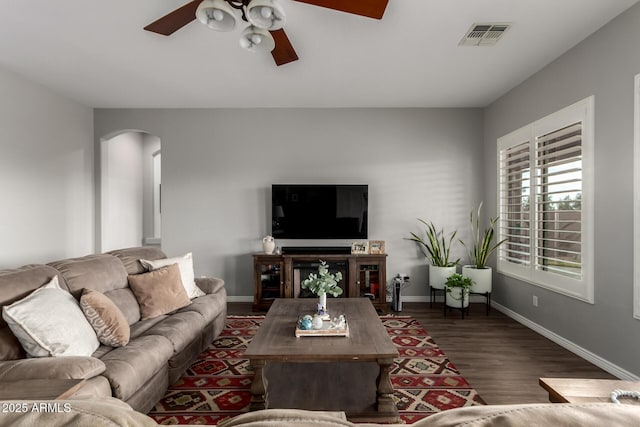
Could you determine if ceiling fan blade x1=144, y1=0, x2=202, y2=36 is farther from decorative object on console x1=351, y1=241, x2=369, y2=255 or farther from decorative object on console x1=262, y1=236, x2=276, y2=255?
decorative object on console x1=351, y1=241, x2=369, y2=255

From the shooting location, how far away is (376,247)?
15.2 feet

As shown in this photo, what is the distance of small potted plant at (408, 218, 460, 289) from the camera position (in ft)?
14.9

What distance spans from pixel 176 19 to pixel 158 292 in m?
2.09

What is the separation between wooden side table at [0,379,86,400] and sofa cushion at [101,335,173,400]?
1.81ft

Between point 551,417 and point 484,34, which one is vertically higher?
point 484,34

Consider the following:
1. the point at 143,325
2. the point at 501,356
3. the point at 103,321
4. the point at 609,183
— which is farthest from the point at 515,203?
the point at 103,321

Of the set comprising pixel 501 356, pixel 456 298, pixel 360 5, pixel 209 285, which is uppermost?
pixel 360 5

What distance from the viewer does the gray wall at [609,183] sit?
2.61 meters

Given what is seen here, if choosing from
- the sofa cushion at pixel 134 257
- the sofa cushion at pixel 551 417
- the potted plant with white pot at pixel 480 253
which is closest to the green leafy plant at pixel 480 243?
the potted plant with white pot at pixel 480 253

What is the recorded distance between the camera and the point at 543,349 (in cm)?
326

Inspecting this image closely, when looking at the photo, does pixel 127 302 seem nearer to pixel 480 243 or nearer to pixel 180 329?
pixel 180 329

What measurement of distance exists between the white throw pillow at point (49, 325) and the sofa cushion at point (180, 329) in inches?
17.2

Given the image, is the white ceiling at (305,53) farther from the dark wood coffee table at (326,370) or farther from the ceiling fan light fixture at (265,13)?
the dark wood coffee table at (326,370)

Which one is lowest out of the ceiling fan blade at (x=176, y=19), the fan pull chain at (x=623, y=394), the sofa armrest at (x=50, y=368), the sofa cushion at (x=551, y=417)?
the sofa armrest at (x=50, y=368)
